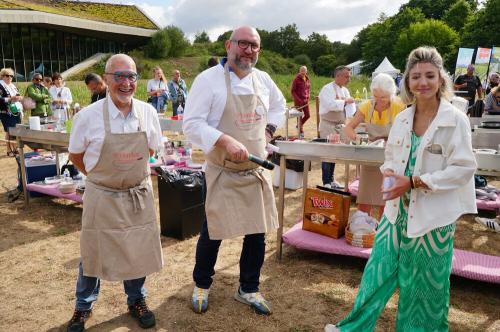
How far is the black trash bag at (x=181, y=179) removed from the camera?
417cm

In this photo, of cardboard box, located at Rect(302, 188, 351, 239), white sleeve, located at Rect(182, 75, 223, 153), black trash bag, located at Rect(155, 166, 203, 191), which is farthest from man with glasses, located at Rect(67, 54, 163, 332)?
cardboard box, located at Rect(302, 188, 351, 239)

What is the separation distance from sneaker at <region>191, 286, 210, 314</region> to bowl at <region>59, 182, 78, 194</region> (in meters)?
2.91

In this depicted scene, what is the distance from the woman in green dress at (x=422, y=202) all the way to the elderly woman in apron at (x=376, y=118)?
155cm

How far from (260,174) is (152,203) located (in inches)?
27.7

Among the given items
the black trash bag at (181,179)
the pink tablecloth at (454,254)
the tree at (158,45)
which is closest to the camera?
the pink tablecloth at (454,254)

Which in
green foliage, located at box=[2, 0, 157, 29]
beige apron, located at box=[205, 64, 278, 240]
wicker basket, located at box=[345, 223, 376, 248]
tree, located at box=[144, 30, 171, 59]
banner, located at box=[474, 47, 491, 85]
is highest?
green foliage, located at box=[2, 0, 157, 29]

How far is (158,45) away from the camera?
36.0 meters

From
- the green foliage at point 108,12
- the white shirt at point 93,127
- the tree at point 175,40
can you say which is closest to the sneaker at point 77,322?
the white shirt at point 93,127

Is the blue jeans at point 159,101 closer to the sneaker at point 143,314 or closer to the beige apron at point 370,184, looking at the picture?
the beige apron at point 370,184

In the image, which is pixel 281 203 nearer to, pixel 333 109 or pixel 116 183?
pixel 116 183

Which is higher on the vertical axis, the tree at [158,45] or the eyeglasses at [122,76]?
the tree at [158,45]

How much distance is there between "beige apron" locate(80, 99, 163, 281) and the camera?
2418 millimetres

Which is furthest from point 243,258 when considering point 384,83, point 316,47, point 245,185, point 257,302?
point 316,47

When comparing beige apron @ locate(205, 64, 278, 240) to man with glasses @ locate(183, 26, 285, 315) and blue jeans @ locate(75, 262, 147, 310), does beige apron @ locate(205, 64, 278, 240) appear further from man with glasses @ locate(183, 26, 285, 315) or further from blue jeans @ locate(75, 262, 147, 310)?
blue jeans @ locate(75, 262, 147, 310)
